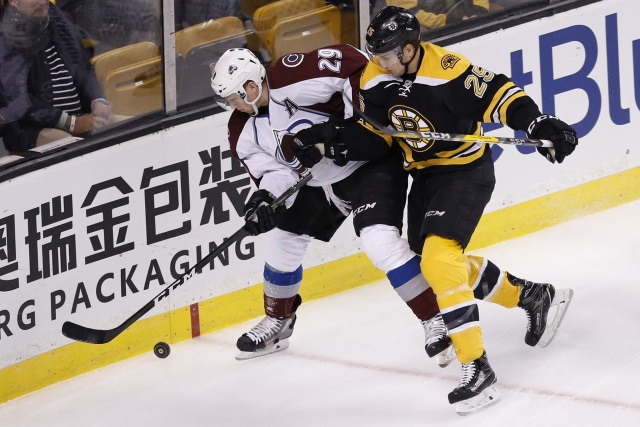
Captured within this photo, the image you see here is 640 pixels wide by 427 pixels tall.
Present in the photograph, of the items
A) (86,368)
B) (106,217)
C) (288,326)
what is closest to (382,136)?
(288,326)

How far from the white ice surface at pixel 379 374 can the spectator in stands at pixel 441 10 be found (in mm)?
1026

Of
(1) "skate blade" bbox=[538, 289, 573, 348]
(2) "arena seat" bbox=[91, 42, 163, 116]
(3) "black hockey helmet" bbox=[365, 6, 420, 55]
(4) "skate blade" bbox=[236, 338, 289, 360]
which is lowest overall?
(4) "skate blade" bbox=[236, 338, 289, 360]

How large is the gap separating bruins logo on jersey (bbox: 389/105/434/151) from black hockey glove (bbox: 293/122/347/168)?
8.2 inches

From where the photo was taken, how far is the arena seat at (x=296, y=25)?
16.0 ft

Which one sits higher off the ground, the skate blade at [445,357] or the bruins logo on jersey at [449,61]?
the bruins logo on jersey at [449,61]

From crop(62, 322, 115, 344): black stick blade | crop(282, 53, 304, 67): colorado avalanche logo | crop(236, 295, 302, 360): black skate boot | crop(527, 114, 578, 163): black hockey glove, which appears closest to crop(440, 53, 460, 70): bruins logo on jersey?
crop(527, 114, 578, 163): black hockey glove

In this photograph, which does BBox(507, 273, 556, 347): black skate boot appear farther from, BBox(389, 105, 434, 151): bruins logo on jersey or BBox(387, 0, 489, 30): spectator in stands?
BBox(387, 0, 489, 30): spectator in stands

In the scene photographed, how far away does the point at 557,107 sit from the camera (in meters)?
5.21

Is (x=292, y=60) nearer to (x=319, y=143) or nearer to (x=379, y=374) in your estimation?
(x=319, y=143)

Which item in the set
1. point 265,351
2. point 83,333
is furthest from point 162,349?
point 83,333

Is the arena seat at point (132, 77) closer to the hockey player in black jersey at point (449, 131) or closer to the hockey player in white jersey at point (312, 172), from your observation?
the hockey player in white jersey at point (312, 172)

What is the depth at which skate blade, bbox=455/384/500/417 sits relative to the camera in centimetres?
359

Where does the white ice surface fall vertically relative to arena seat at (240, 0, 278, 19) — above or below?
below

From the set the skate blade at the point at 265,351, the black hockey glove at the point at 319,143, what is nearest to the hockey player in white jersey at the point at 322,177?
the black hockey glove at the point at 319,143
